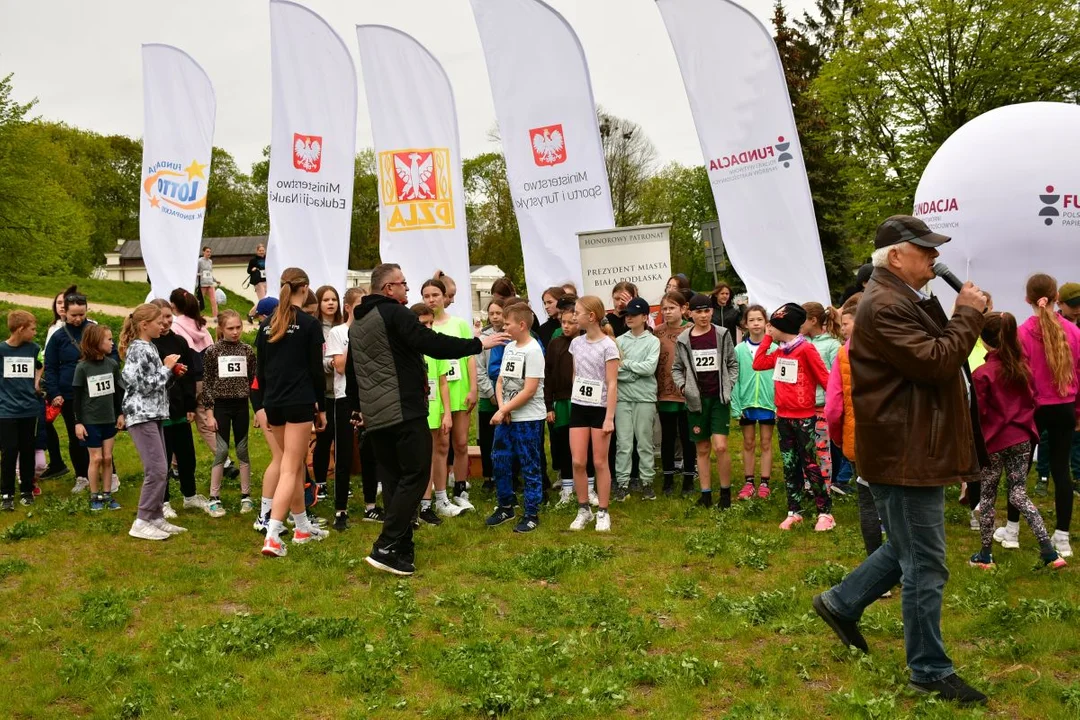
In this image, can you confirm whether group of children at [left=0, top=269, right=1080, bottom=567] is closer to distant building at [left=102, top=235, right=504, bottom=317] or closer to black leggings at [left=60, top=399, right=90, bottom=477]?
black leggings at [left=60, top=399, right=90, bottom=477]

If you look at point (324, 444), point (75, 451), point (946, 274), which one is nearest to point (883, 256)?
point (946, 274)

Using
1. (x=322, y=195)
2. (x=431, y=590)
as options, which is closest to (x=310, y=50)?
(x=322, y=195)

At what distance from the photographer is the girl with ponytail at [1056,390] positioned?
6.22m

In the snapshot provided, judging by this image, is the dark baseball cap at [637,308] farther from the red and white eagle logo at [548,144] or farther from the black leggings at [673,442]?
the red and white eagle logo at [548,144]

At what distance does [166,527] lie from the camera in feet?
25.3

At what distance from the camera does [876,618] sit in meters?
5.06

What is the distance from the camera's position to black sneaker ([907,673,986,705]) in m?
4.04

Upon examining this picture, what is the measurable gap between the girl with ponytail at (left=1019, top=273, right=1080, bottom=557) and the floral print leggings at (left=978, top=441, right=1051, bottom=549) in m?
0.26

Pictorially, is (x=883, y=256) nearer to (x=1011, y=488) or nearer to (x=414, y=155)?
(x=1011, y=488)

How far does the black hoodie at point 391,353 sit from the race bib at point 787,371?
2584mm

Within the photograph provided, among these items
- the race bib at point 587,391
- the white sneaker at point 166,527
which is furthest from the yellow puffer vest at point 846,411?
the white sneaker at point 166,527

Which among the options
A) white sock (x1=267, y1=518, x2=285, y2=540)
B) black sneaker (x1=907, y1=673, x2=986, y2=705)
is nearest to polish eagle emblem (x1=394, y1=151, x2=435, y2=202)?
white sock (x1=267, y1=518, x2=285, y2=540)

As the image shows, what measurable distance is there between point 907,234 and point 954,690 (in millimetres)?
2121

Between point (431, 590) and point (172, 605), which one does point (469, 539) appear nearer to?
point (431, 590)
